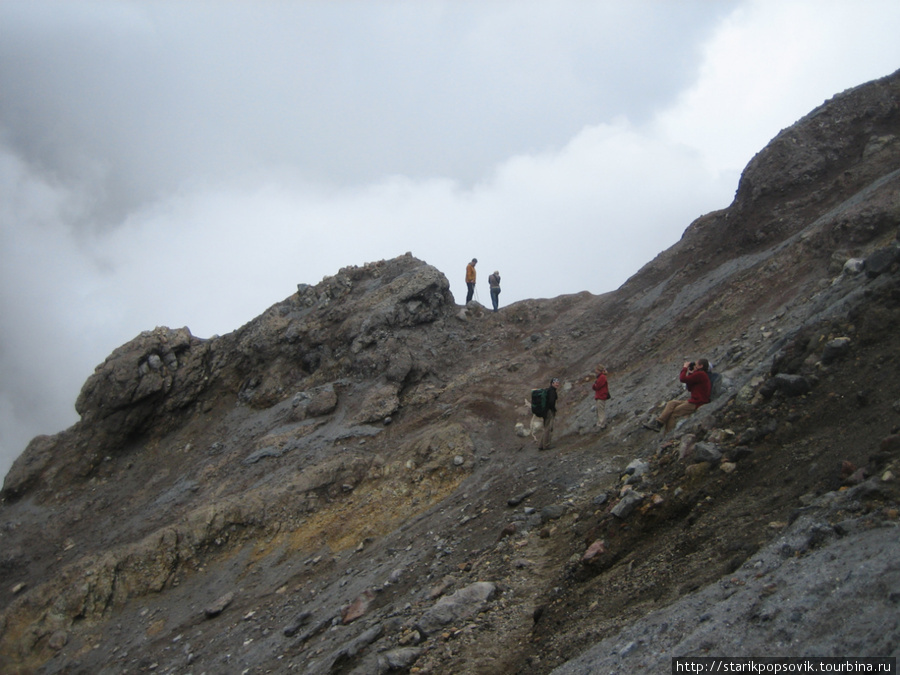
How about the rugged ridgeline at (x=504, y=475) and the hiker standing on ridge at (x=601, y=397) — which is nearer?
the rugged ridgeline at (x=504, y=475)

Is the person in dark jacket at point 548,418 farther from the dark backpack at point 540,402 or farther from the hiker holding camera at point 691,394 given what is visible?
the hiker holding camera at point 691,394

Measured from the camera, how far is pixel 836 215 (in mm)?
17953

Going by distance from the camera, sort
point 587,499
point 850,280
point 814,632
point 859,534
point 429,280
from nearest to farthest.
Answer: point 814,632 → point 859,534 → point 587,499 → point 850,280 → point 429,280

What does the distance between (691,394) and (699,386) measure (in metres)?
0.34

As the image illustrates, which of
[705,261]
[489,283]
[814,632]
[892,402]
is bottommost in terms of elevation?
[814,632]

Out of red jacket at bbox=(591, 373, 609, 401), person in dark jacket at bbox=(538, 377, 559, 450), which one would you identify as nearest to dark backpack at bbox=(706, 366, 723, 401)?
red jacket at bbox=(591, 373, 609, 401)

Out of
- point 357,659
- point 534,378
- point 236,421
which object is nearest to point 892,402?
point 357,659

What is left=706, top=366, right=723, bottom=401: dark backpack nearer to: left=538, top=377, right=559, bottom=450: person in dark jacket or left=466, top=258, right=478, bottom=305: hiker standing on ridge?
left=538, top=377, right=559, bottom=450: person in dark jacket

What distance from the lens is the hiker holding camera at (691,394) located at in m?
12.3

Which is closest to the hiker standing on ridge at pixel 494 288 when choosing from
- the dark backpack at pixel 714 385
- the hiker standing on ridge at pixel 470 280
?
the hiker standing on ridge at pixel 470 280

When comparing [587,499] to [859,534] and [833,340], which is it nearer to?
[833,340]

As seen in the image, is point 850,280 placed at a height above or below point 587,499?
above

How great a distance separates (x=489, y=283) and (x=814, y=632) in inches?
919

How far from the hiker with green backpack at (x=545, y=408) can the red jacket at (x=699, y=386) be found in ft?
13.3
